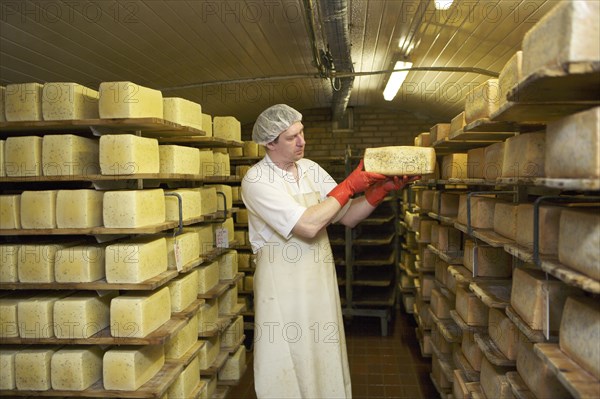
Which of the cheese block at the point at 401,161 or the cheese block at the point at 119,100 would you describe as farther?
the cheese block at the point at 119,100

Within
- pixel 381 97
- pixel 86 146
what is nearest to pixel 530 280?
pixel 86 146

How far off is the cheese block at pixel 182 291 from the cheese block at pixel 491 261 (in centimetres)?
202

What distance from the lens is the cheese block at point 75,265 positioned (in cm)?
300

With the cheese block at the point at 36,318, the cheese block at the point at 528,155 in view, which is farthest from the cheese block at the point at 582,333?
the cheese block at the point at 36,318

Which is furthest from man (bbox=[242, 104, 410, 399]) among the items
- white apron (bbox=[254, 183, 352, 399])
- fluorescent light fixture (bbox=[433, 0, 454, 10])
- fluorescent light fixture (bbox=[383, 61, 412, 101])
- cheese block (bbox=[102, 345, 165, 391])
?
fluorescent light fixture (bbox=[383, 61, 412, 101])

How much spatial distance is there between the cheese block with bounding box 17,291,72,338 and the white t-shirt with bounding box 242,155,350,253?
1.36 meters

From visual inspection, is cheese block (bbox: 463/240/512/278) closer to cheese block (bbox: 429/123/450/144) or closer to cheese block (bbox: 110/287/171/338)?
cheese block (bbox: 429/123/450/144)

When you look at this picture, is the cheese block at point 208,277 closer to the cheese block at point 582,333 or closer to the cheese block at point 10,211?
the cheese block at point 10,211

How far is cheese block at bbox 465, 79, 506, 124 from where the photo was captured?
2.44 meters

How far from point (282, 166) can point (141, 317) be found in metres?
1.26

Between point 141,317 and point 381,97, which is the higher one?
point 381,97

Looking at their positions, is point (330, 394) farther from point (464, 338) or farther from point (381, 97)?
point (381, 97)

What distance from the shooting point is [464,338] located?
11.3 ft

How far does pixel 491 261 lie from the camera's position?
3.05m
